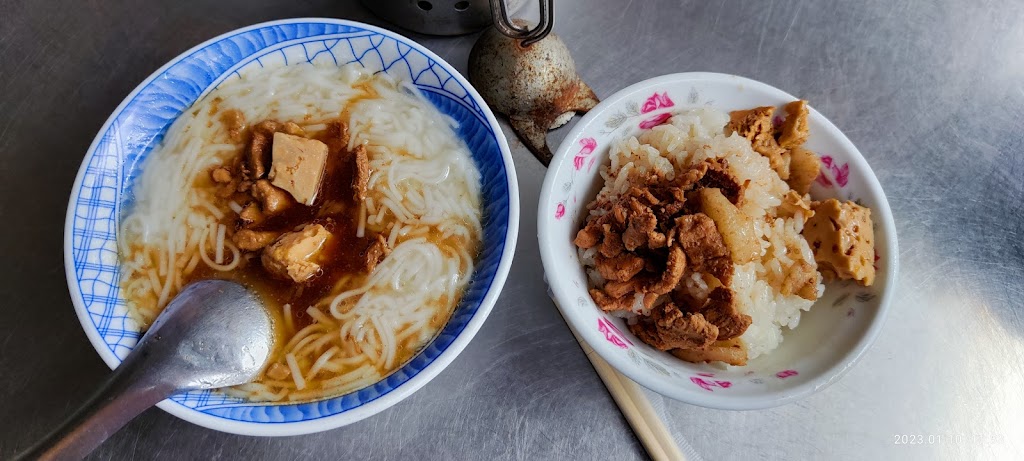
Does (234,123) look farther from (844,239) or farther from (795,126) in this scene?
(844,239)

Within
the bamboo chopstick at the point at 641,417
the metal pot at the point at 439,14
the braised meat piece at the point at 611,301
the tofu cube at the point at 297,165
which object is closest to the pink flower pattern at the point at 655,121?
the metal pot at the point at 439,14

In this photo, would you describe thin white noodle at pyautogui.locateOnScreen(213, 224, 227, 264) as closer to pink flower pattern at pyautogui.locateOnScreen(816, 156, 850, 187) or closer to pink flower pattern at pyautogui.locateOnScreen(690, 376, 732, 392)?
pink flower pattern at pyautogui.locateOnScreen(690, 376, 732, 392)

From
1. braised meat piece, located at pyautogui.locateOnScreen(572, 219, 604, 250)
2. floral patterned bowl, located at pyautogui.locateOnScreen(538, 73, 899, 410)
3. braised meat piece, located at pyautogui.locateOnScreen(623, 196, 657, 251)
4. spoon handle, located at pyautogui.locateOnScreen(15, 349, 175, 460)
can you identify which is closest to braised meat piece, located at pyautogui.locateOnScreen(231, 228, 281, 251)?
spoon handle, located at pyautogui.locateOnScreen(15, 349, 175, 460)

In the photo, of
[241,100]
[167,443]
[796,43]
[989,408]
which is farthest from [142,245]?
[989,408]

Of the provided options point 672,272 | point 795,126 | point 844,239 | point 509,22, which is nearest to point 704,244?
point 672,272

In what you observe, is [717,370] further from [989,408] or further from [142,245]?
[142,245]
